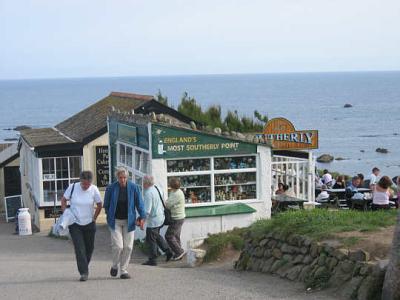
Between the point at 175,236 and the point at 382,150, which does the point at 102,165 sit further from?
the point at 382,150

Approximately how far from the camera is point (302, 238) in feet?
36.3

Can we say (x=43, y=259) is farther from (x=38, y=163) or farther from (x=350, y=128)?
(x=350, y=128)

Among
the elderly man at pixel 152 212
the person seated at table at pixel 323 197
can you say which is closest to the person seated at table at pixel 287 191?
the person seated at table at pixel 323 197

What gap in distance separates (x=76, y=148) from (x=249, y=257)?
1234 centimetres

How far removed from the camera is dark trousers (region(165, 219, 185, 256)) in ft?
49.0

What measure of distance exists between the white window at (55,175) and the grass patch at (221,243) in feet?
31.7

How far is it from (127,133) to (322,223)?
8458mm

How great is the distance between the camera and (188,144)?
17.4 meters

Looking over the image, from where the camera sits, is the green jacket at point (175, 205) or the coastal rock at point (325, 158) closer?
the green jacket at point (175, 205)

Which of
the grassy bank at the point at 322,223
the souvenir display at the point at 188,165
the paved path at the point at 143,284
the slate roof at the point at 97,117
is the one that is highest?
the slate roof at the point at 97,117

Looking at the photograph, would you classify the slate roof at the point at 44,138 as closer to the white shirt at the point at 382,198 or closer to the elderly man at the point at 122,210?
the white shirt at the point at 382,198

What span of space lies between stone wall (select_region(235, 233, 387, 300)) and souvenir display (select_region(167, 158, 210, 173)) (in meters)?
4.90

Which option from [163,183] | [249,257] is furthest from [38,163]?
[249,257]

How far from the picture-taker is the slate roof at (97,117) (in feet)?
79.1
